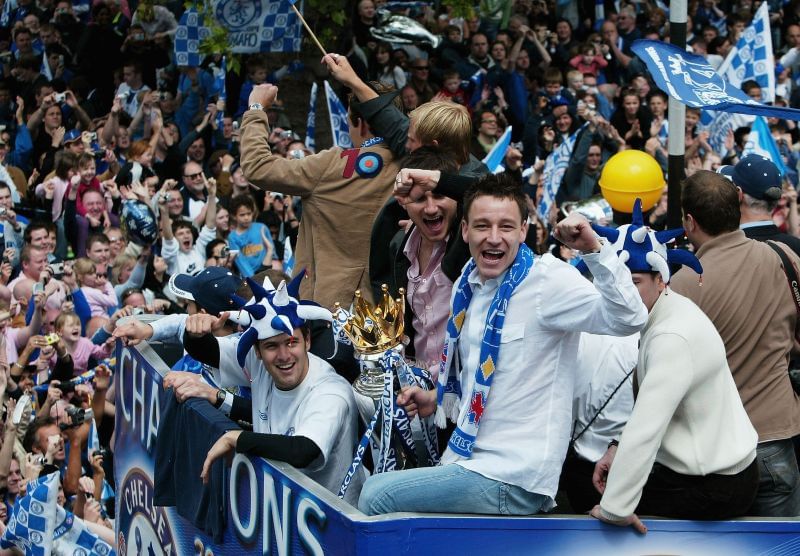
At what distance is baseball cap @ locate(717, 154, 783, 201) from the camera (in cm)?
584

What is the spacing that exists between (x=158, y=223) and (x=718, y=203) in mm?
7091

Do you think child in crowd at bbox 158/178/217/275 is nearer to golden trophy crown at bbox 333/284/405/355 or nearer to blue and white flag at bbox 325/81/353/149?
blue and white flag at bbox 325/81/353/149

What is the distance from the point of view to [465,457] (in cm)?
462

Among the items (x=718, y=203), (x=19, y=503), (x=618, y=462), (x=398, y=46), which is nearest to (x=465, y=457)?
(x=618, y=462)

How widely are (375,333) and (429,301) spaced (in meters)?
0.34

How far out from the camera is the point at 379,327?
17.4 feet

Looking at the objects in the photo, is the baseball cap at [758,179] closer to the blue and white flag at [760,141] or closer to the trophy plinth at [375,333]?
the trophy plinth at [375,333]

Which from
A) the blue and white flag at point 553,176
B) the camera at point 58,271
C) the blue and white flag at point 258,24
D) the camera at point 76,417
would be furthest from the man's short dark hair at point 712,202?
the blue and white flag at point 258,24

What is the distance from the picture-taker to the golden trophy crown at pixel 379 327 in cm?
530

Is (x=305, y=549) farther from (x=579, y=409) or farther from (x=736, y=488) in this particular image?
(x=736, y=488)

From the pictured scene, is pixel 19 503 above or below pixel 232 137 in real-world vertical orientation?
above

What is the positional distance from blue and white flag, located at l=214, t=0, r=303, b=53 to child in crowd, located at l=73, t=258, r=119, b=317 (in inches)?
139

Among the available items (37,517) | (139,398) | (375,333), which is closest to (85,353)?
(37,517)

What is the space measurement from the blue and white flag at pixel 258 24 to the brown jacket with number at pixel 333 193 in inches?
272
